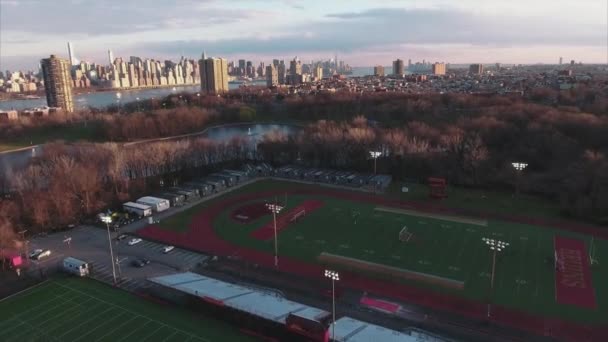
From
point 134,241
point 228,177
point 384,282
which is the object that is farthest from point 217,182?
point 384,282

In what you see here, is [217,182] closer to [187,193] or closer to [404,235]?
[187,193]

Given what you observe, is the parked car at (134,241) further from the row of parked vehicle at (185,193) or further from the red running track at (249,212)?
the red running track at (249,212)

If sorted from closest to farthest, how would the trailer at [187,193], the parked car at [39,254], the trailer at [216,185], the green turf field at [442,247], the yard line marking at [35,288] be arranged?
1. the green turf field at [442,247]
2. the yard line marking at [35,288]
3. the parked car at [39,254]
4. the trailer at [187,193]
5. the trailer at [216,185]

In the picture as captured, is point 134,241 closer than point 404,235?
No

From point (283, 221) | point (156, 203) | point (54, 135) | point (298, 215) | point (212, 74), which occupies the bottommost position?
point (283, 221)

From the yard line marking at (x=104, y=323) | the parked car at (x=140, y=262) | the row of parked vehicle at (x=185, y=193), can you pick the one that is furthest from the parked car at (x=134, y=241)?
the yard line marking at (x=104, y=323)

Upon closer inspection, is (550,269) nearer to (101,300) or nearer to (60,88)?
(101,300)

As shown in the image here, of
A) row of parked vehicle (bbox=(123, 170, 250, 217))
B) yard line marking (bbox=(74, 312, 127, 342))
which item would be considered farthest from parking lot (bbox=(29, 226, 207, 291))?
row of parked vehicle (bbox=(123, 170, 250, 217))
